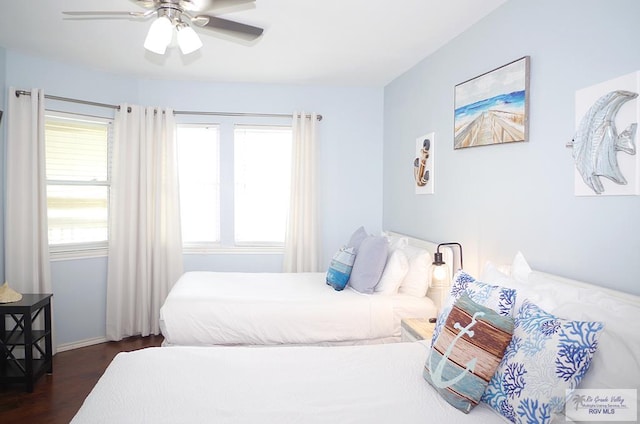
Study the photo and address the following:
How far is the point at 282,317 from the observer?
279cm

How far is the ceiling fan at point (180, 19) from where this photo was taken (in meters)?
1.96

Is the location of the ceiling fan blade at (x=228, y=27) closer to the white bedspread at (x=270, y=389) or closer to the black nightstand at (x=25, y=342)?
the white bedspread at (x=270, y=389)

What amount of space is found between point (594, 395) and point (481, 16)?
7.56 ft

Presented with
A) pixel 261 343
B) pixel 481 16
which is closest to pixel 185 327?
pixel 261 343

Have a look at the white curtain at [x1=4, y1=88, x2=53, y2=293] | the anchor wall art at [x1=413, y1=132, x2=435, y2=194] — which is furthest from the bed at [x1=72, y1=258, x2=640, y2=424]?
the white curtain at [x1=4, y1=88, x2=53, y2=293]

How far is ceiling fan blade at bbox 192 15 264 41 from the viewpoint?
217cm

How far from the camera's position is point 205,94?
432cm

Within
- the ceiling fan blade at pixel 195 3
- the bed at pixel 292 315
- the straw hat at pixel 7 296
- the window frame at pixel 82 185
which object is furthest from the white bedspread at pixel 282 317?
the ceiling fan blade at pixel 195 3

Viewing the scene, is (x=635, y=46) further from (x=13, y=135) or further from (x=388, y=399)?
(x=13, y=135)

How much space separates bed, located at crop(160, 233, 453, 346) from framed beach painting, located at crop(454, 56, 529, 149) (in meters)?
0.86

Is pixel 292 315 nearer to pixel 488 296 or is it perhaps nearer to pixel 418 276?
pixel 418 276

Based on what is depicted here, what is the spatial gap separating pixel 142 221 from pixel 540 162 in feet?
11.4

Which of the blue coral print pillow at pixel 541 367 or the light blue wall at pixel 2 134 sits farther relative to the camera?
the light blue wall at pixel 2 134

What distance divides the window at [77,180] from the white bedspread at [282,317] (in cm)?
163
